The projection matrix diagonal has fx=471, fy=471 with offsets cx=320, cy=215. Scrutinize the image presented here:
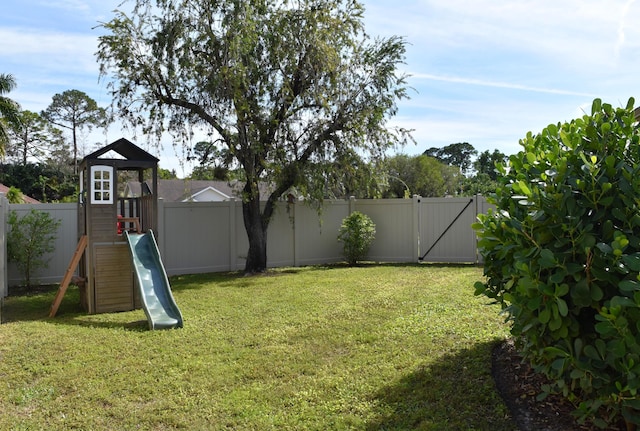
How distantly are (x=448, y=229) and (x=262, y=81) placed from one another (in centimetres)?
589

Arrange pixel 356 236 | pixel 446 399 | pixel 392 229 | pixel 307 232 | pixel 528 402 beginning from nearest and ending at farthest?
pixel 528 402 → pixel 446 399 → pixel 356 236 → pixel 307 232 → pixel 392 229

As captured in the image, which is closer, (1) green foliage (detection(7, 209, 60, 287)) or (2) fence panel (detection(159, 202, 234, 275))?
(1) green foliage (detection(7, 209, 60, 287))

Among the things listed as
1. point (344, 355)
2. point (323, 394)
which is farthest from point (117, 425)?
point (344, 355)

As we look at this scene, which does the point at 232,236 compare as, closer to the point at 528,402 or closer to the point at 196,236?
the point at 196,236

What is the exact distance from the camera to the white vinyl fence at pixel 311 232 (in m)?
10.5

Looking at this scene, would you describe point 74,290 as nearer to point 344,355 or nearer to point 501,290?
point 344,355

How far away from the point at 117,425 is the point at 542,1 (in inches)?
282

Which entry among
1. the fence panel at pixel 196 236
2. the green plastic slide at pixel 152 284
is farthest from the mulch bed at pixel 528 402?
the fence panel at pixel 196 236

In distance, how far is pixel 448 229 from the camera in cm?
1198

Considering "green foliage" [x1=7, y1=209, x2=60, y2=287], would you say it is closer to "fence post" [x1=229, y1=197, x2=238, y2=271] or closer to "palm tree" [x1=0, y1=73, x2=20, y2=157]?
"fence post" [x1=229, y1=197, x2=238, y2=271]

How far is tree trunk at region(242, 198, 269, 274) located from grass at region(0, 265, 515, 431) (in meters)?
3.24

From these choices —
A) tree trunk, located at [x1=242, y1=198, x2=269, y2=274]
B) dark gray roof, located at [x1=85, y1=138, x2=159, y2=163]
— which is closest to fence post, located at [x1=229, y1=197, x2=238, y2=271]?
tree trunk, located at [x1=242, y1=198, x2=269, y2=274]

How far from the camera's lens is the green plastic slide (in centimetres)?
581

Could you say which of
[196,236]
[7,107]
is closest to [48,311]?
[196,236]
